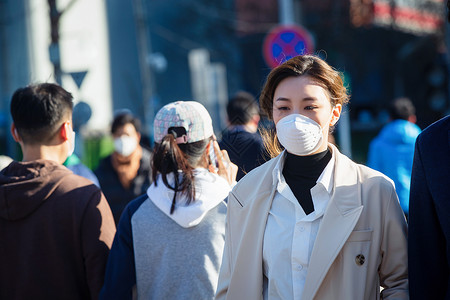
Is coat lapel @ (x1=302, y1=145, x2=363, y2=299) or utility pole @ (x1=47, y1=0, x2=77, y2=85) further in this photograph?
utility pole @ (x1=47, y1=0, x2=77, y2=85)

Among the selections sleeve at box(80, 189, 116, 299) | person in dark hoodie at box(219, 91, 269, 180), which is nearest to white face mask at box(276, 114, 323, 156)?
person in dark hoodie at box(219, 91, 269, 180)

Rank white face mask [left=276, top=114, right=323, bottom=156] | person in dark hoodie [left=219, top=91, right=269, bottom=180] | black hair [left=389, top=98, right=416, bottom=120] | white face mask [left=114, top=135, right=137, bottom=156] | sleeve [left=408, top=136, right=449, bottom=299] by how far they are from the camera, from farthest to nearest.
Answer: black hair [left=389, top=98, right=416, bottom=120], white face mask [left=114, top=135, right=137, bottom=156], person in dark hoodie [left=219, top=91, right=269, bottom=180], white face mask [left=276, top=114, right=323, bottom=156], sleeve [left=408, top=136, right=449, bottom=299]

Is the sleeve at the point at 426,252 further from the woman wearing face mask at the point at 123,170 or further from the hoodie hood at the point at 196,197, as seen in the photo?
the woman wearing face mask at the point at 123,170

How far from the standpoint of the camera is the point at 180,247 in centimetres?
314

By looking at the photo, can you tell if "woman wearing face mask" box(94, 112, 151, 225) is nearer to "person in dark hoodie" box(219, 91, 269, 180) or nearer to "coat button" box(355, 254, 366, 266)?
"person in dark hoodie" box(219, 91, 269, 180)

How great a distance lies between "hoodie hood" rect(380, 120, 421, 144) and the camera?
24.1ft

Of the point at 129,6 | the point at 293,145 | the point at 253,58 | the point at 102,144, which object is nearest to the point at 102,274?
the point at 293,145

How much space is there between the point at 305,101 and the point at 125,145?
455 cm

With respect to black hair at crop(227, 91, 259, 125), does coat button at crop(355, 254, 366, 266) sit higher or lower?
lower

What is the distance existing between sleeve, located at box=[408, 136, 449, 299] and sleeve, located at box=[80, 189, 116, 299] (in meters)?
1.59

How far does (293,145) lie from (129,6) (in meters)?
29.3

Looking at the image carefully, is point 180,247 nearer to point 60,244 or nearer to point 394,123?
point 60,244

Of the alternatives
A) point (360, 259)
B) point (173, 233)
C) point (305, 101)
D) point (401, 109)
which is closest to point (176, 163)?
point (173, 233)

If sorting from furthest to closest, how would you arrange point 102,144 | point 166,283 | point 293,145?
point 102,144
point 166,283
point 293,145
